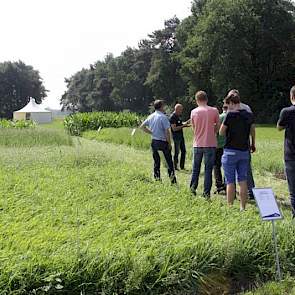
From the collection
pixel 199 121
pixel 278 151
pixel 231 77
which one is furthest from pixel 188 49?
pixel 199 121

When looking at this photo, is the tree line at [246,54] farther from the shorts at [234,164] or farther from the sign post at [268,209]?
the sign post at [268,209]

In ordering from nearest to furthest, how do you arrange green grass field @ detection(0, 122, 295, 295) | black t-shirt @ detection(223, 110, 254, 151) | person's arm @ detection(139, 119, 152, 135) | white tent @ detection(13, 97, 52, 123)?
green grass field @ detection(0, 122, 295, 295) < black t-shirt @ detection(223, 110, 254, 151) < person's arm @ detection(139, 119, 152, 135) < white tent @ detection(13, 97, 52, 123)

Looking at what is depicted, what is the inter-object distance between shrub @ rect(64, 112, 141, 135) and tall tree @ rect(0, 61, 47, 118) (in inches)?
1871

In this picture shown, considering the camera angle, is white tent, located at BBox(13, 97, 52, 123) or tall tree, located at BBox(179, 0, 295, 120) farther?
white tent, located at BBox(13, 97, 52, 123)

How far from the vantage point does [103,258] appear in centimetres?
385

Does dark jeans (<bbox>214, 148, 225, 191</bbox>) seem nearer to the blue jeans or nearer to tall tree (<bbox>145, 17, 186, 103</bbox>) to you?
the blue jeans

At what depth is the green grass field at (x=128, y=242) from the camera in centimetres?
371

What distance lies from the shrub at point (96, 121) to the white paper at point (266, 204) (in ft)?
77.4

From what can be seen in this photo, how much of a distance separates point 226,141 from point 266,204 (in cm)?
220

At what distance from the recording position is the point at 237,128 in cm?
630

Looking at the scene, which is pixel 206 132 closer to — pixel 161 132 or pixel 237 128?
pixel 237 128

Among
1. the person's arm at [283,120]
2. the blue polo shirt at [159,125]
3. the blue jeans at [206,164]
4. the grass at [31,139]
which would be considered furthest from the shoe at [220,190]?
the grass at [31,139]

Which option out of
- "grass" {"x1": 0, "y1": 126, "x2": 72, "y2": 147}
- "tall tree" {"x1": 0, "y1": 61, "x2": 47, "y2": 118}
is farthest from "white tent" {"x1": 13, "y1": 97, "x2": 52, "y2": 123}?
"grass" {"x1": 0, "y1": 126, "x2": 72, "y2": 147}

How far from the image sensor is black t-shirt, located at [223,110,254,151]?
6273 millimetres
